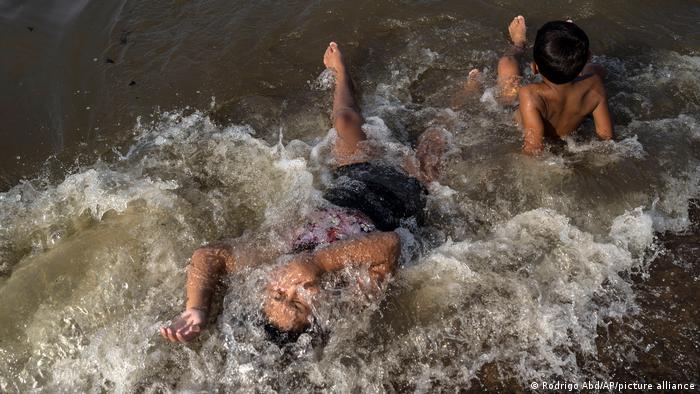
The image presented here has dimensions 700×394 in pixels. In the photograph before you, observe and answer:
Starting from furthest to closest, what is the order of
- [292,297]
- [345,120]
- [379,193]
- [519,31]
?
[519,31], [345,120], [379,193], [292,297]

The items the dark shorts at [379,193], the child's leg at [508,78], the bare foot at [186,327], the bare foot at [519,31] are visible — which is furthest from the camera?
the bare foot at [519,31]

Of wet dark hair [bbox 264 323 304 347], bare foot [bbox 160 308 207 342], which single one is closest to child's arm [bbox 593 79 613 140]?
wet dark hair [bbox 264 323 304 347]

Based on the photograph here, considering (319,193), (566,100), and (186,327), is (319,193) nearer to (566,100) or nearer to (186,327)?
(186,327)

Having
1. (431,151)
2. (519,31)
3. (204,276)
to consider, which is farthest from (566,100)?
(204,276)

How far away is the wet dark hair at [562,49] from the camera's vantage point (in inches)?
132

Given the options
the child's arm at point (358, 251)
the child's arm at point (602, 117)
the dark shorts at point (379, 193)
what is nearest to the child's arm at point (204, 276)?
the child's arm at point (358, 251)

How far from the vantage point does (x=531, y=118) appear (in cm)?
370

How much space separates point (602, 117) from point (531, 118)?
0.60 metres

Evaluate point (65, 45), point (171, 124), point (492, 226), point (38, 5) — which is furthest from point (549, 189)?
point (38, 5)

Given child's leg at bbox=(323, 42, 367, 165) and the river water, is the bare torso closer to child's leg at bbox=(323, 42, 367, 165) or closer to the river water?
the river water

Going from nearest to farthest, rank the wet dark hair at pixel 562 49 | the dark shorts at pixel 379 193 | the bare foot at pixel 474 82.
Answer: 1. the wet dark hair at pixel 562 49
2. the dark shorts at pixel 379 193
3. the bare foot at pixel 474 82

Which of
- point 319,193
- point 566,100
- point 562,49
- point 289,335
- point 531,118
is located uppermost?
point 562,49

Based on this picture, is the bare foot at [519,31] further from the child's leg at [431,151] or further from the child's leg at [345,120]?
the child's leg at [345,120]

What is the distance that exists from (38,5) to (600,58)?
5.32 m
